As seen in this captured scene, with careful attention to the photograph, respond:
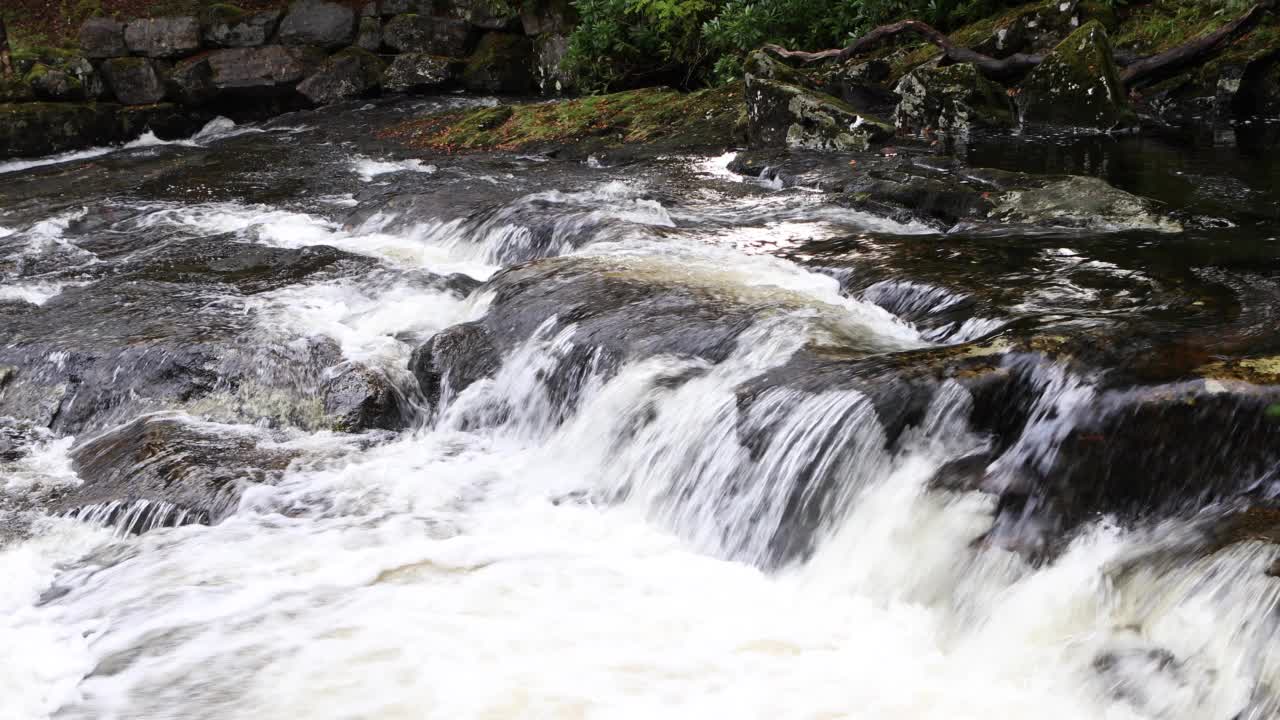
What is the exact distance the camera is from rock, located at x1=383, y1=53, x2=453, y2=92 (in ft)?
68.2

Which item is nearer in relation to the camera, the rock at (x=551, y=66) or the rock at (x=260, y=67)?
the rock at (x=551, y=66)

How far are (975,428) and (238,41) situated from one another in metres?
20.8

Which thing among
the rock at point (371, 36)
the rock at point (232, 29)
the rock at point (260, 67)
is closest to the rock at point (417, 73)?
the rock at point (371, 36)

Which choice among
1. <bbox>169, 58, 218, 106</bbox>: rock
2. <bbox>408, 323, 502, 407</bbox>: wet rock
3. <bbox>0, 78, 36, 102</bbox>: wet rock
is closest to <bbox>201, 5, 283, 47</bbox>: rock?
<bbox>169, 58, 218, 106</bbox>: rock

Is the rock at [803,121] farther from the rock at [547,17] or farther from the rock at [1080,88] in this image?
the rock at [547,17]

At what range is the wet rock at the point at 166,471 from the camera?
5.21m

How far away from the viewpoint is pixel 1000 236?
7.69m

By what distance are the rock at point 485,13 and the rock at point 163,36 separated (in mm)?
5460

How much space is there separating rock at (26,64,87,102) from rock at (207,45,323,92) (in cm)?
255

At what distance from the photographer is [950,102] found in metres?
12.2

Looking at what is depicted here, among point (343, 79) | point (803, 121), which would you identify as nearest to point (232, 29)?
point (343, 79)

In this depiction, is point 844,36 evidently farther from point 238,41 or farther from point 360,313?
point 238,41

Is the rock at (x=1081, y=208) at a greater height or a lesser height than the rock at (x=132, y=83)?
lesser

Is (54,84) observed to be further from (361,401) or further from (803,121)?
(361,401)
